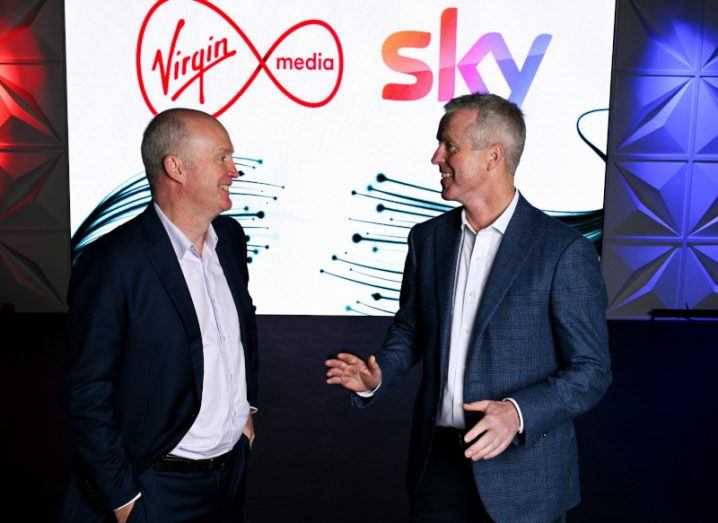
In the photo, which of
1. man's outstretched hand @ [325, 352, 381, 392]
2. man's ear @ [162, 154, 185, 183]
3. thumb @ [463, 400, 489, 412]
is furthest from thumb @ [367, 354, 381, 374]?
man's ear @ [162, 154, 185, 183]

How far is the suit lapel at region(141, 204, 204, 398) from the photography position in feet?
6.78

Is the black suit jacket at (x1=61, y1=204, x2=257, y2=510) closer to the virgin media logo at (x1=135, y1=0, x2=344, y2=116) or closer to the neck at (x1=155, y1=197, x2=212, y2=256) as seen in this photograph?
the neck at (x1=155, y1=197, x2=212, y2=256)

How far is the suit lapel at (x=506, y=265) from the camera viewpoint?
2.05m

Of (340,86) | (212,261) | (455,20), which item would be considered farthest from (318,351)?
(212,261)

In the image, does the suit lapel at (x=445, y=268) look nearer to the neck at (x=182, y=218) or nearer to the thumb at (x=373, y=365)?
the thumb at (x=373, y=365)

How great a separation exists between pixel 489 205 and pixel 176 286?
917mm

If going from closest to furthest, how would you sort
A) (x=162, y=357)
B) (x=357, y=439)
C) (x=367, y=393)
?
(x=162, y=357)
(x=367, y=393)
(x=357, y=439)

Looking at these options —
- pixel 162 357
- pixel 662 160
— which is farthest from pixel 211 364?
pixel 662 160

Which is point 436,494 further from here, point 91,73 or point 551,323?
point 91,73

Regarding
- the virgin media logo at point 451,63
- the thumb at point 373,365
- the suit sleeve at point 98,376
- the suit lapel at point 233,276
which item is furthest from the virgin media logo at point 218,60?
the suit sleeve at point 98,376

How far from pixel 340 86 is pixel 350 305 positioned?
2.10 metres

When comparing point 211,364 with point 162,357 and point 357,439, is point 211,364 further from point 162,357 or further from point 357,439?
point 357,439

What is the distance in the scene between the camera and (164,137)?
7.07 ft

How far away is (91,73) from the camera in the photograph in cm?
711
